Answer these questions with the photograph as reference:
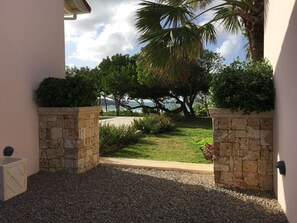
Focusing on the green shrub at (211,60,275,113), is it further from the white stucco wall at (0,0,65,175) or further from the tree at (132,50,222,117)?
the tree at (132,50,222,117)

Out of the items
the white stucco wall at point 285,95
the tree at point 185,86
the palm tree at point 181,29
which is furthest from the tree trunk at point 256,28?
the tree at point 185,86

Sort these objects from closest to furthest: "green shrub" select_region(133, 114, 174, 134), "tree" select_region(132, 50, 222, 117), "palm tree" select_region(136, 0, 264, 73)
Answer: "palm tree" select_region(136, 0, 264, 73), "green shrub" select_region(133, 114, 174, 134), "tree" select_region(132, 50, 222, 117)

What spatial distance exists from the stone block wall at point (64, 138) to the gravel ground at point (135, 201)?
305 millimetres

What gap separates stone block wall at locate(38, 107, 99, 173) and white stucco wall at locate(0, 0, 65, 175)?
163 mm

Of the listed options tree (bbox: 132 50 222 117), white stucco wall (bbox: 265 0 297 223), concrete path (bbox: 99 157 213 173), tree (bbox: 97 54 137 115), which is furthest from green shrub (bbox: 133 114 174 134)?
tree (bbox: 97 54 137 115)

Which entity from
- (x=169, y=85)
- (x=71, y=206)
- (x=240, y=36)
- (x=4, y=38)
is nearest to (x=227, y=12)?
(x=240, y=36)

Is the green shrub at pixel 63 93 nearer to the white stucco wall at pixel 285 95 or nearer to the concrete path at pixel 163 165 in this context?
the concrete path at pixel 163 165

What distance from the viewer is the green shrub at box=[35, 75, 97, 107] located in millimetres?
5988

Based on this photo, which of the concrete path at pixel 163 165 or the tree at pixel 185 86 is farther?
the tree at pixel 185 86

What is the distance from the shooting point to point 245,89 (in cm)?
480

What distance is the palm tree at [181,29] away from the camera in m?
6.21

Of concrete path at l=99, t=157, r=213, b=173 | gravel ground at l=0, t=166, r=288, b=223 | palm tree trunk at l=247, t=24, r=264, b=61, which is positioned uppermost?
palm tree trunk at l=247, t=24, r=264, b=61

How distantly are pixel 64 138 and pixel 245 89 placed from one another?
363cm

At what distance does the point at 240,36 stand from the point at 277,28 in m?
4.84
